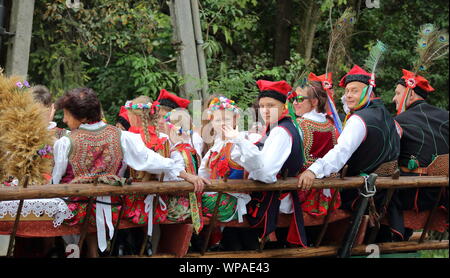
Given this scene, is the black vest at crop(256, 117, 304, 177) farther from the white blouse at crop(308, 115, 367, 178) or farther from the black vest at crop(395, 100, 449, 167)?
the black vest at crop(395, 100, 449, 167)

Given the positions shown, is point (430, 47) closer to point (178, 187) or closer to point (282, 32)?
point (178, 187)

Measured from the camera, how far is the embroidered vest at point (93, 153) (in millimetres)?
4375

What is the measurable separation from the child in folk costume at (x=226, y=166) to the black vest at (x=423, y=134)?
1726 millimetres

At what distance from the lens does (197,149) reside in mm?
5625

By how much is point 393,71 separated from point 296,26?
1790 mm

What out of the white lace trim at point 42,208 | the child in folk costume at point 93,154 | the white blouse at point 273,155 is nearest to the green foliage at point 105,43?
the white blouse at point 273,155

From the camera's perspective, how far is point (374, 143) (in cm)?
536

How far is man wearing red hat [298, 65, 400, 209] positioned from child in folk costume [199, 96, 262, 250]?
63 centimetres

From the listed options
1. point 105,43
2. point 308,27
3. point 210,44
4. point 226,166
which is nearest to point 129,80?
point 105,43

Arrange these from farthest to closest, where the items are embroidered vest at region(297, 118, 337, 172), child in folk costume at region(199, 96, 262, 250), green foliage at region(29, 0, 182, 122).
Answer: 1. green foliage at region(29, 0, 182, 122)
2. embroidered vest at region(297, 118, 337, 172)
3. child in folk costume at region(199, 96, 262, 250)

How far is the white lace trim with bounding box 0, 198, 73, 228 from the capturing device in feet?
13.8

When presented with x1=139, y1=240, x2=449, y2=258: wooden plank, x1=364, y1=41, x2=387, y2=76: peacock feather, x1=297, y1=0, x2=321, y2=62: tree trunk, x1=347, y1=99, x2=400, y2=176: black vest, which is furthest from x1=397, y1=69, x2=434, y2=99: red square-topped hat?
x1=297, y1=0, x2=321, y2=62: tree trunk
